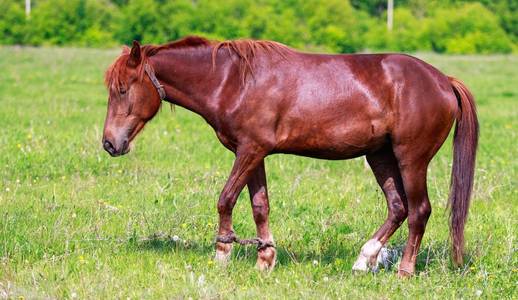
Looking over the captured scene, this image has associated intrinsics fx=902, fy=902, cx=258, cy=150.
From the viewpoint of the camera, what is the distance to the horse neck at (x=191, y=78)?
6879mm

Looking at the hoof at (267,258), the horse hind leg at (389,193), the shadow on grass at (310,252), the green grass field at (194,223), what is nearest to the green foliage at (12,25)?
the green grass field at (194,223)

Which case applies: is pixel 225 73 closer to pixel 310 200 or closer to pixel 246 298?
pixel 246 298

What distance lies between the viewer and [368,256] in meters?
7.05

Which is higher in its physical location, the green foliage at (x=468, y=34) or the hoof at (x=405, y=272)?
the hoof at (x=405, y=272)

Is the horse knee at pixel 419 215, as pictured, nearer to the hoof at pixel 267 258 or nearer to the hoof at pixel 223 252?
the hoof at pixel 267 258

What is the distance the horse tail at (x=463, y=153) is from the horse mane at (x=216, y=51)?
4.70ft

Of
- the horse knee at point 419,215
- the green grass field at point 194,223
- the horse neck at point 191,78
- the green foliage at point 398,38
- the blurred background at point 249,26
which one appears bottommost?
the green foliage at point 398,38

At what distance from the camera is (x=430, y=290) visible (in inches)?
253

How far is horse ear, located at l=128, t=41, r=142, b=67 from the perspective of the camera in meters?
6.70

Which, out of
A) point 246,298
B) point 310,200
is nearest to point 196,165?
point 310,200

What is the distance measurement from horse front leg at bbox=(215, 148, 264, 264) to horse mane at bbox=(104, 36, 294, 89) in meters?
0.58

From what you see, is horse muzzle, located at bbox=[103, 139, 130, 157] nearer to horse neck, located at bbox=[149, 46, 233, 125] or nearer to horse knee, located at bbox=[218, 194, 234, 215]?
horse neck, located at bbox=[149, 46, 233, 125]

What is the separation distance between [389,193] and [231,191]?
1.40 m

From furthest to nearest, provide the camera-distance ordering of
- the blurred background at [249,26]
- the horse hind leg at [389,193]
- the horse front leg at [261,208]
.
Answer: the blurred background at [249,26], the horse hind leg at [389,193], the horse front leg at [261,208]
